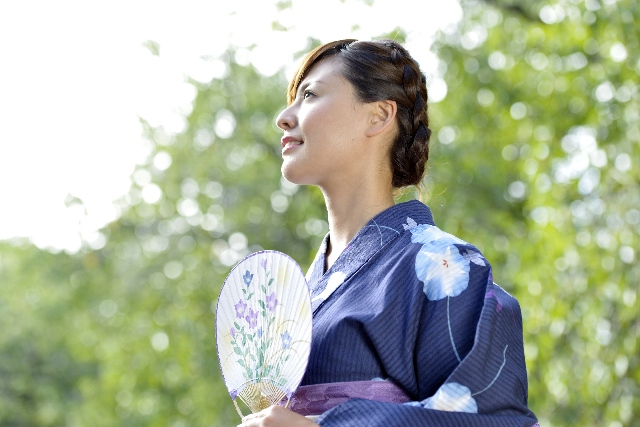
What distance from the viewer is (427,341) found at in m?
1.24

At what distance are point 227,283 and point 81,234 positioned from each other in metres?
6.27

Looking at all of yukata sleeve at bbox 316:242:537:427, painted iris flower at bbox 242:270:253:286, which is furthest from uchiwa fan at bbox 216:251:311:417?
yukata sleeve at bbox 316:242:537:427

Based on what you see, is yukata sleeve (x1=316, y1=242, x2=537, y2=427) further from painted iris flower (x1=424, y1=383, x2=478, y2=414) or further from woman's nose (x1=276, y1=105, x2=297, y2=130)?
woman's nose (x1=276, y1=105, x2=297, y2=130)

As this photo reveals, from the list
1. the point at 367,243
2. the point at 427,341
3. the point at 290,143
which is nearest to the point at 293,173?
the point at 290,143

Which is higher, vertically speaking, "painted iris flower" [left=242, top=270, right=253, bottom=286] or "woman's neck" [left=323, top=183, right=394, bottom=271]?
"woman's neck" [left=323, top=183, right=394, bottom=271]

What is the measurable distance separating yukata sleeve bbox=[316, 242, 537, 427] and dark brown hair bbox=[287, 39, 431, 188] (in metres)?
0.27

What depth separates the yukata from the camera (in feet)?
3.86

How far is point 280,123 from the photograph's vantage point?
148cm

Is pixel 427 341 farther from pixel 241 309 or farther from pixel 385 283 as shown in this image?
pixel 241 309

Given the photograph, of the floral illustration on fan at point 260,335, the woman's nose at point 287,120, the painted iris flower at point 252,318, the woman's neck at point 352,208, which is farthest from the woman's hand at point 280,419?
the woman's nose at point 287,120

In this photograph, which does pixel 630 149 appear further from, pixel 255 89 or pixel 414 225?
pixel 255 89

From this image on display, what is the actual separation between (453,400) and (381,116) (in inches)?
20.9

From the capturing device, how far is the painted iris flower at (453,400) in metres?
1.17

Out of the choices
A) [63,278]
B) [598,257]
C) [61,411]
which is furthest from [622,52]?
[61,411]
